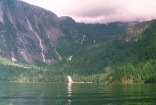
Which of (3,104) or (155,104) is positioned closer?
(155,104)

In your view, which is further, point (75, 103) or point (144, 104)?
point (75, 103)

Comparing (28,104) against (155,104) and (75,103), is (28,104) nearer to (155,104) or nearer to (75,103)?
(75,103)

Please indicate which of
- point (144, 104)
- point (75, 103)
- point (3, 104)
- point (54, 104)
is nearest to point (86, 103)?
point (75, 103)

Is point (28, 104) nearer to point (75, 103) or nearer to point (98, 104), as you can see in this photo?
point (75, 103)

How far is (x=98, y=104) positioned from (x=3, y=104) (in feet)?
88.2

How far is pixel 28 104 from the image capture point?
280ft

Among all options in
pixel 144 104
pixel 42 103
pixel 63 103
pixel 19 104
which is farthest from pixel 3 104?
pixel 144 104

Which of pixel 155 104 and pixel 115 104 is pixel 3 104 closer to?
pixel 115 104

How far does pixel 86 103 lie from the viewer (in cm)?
8569

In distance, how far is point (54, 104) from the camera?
277 ft

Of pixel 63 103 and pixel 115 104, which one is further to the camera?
pixel 63 103

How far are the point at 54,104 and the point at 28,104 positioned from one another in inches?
295

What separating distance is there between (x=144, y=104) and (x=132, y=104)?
3.14 m

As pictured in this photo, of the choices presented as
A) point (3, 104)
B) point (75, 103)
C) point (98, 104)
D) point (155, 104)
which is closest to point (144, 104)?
point (155, 104)
